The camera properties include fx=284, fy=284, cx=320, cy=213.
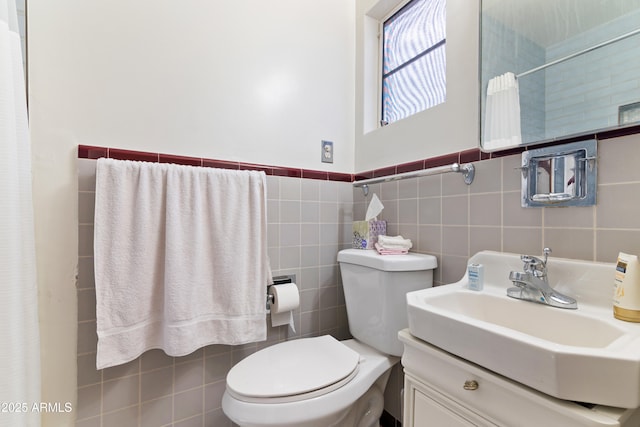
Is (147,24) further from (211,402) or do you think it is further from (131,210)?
(211,402)

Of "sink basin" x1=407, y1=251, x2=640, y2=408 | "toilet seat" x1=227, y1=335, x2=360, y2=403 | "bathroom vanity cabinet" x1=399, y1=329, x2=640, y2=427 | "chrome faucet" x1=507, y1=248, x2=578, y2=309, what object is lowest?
"toilet seat" x1=227, y1=335, x2=360, y2=403

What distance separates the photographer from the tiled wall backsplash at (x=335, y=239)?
76cm

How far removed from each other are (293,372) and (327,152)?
106cm

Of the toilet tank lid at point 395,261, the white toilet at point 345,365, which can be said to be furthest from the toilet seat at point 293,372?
the toilet tank lid at point 395,261

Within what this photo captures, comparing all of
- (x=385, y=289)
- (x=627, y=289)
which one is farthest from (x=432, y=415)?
(x=627, y=289)

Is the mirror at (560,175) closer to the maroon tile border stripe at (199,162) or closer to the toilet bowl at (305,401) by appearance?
the toilet bowl at (305,401)

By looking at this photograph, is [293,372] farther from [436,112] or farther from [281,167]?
[436,112]

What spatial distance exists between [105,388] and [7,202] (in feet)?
2.38

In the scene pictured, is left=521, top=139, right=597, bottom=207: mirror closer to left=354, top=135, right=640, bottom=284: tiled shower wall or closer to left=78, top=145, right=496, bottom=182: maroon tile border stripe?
left=354, top=135, right=640, bottom=284: tiled shower wall

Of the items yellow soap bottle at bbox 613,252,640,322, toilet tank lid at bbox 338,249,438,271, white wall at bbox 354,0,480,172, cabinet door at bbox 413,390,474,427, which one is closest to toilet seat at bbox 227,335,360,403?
cabinet door at bbox 413,390,474,427

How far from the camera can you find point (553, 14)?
914 millimetres

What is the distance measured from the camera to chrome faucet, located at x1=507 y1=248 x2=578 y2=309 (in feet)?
2.53

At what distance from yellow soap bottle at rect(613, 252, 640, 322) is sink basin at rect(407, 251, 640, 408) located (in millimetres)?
23

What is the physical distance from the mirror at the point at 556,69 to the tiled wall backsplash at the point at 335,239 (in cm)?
9
